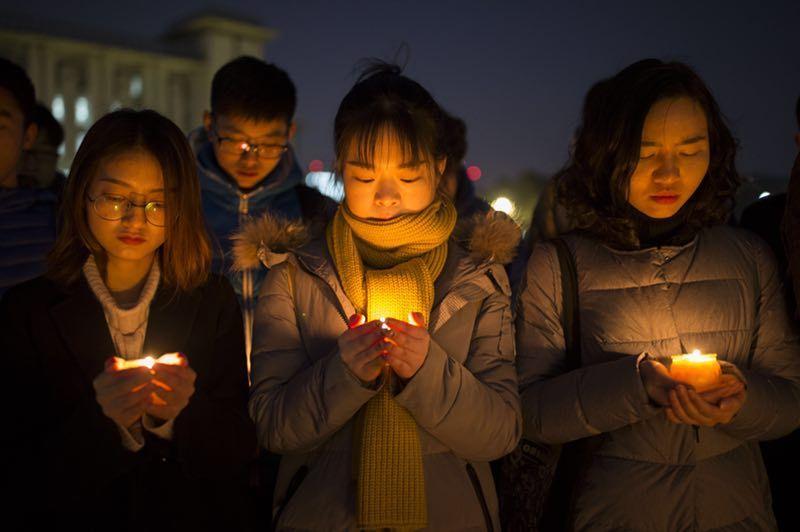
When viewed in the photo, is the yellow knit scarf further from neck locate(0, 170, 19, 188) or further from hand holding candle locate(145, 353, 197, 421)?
neck locate(0, 170, 19, 188)

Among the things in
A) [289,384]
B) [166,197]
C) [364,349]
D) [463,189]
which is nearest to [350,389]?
[364,349]

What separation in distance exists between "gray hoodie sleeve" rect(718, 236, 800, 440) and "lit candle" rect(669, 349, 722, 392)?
0.24 m

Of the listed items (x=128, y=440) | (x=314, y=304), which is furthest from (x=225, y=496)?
(x=314, y=304)

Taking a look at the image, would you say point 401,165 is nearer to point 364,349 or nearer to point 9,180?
point 364,349

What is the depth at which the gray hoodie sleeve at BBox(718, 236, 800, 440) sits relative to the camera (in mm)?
2469

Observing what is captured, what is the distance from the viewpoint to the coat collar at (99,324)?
2379 millimetres

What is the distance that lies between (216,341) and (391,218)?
0.73m

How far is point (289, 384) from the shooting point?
2.49m

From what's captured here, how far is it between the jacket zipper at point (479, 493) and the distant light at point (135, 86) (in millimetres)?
60170

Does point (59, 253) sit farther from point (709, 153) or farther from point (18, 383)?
point (709, 153)

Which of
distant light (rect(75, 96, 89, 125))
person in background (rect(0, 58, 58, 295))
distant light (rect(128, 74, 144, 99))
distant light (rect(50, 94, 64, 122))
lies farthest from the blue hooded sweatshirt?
distant light (rect(128, 74, 144, 99))

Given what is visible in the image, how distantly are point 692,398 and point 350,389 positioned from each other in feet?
3.39

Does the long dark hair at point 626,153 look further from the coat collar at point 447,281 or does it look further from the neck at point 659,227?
the coat collar at point 447,281

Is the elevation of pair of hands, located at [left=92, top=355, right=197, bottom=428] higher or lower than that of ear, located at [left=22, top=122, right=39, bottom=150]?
lower
